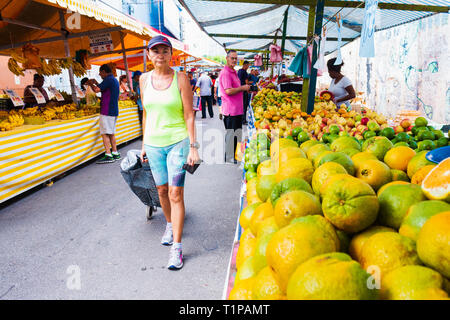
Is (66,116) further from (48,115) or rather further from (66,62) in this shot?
(66,62)

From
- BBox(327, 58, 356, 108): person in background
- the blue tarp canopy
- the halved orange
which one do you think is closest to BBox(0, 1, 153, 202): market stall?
the blue tarp canopy

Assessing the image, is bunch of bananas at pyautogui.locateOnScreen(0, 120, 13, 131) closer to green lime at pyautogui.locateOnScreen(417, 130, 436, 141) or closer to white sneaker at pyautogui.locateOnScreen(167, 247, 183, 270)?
white sneaker at pyautogui.locateOnScreen(167, 247, 183, 270)

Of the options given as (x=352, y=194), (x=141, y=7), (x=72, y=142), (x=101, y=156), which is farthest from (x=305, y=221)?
(x=141, y=7)

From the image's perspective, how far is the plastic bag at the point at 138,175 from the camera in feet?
11.0

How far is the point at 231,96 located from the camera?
5551mm

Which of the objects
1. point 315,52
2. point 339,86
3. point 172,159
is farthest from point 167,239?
point 339,86

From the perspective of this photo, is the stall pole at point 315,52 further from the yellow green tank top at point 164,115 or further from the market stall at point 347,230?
the market stall at point 347,230

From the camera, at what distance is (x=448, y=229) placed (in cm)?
84

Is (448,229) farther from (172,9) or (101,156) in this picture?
(172,9)

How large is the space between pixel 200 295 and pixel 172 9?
34152mm


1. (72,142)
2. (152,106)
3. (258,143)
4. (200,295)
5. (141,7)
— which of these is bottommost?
(200,295)

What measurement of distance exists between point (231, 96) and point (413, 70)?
7.07 meters

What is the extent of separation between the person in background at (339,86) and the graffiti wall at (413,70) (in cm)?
366

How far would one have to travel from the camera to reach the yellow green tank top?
101 inches
